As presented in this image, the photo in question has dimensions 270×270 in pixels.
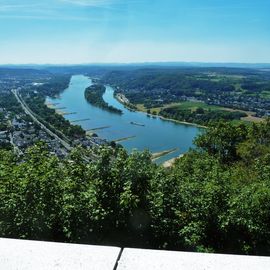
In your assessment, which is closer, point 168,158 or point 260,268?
point 260,268

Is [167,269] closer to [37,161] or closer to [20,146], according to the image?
[37,161]

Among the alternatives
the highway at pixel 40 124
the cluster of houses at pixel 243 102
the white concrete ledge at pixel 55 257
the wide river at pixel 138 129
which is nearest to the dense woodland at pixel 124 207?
the white concrete ledge at pixel 55 257

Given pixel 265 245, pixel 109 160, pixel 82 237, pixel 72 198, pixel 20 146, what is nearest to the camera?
pixel 82 237

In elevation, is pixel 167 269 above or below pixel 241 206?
above

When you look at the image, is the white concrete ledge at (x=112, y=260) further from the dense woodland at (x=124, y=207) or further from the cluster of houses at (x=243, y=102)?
the cluster of houses at (x=243, y=102)

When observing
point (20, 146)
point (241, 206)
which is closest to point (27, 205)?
point (241, 206)

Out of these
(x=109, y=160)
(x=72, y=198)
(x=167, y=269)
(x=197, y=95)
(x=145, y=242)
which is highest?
(x=167, y=269)

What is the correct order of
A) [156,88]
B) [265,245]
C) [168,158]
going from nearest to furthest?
1. [265,245]
2. [168,158]
3. [156,88]
